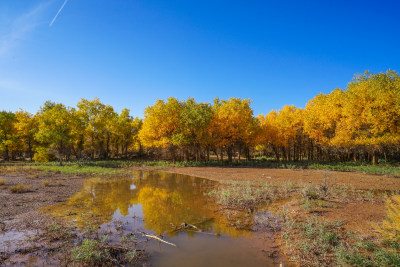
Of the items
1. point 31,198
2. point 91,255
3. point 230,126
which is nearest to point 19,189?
point 31,198

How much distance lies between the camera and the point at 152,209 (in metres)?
12.0

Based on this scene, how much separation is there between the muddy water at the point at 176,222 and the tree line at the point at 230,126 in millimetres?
20282

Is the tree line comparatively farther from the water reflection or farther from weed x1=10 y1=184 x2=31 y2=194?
weed x1=10 y1=184 x2=31 y2=194

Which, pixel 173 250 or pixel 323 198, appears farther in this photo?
pixel 323 198

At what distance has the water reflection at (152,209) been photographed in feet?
31.3

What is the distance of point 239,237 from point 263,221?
1.80 meters

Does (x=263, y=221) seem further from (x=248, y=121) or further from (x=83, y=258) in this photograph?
(x=248, y=121)

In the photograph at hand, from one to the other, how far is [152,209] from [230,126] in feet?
84.6

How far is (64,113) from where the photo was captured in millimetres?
35906

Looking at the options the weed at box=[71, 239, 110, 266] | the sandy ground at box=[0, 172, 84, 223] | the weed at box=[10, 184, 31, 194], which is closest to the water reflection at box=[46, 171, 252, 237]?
the sandy ground at box=[0, 172, 84, 223]

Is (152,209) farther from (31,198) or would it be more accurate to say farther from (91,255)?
(31,198)

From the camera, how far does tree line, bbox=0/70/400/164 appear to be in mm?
27703

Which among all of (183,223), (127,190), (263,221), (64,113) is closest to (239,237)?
(263,221)

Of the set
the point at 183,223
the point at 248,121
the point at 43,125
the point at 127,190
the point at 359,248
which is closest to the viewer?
the point at 359,248
